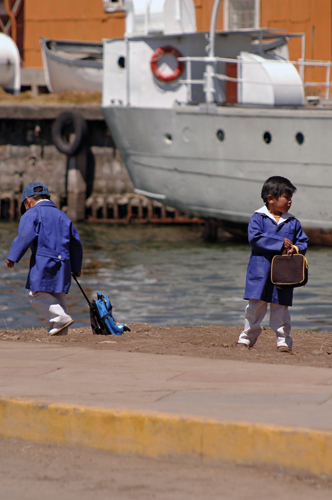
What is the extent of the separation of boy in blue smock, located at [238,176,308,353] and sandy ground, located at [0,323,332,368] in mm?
325

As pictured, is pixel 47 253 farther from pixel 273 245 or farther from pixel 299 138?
pixel 299 138

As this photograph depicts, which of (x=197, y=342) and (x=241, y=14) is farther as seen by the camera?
(x=241, y=14)

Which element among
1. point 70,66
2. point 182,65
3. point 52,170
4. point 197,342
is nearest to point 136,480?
point 197,342

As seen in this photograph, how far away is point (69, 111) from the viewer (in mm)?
21859

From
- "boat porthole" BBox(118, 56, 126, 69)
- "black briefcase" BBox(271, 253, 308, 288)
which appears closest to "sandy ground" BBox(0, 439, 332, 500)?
"black briefcase" BBox(271, 253, 308, 288)

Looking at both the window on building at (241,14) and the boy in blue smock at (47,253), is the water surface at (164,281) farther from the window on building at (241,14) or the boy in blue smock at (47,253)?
the window on building at (241,14)

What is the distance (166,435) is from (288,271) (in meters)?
2.34

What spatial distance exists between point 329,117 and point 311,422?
1307 centimetres

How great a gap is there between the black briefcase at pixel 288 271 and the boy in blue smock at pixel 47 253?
1.97 m

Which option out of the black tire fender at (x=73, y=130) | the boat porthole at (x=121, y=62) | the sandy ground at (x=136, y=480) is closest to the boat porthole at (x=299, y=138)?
the boat porthole at (x=121, y=62)

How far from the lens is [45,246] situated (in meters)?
6.84

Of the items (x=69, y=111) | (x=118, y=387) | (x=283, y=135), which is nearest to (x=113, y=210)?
(x=69, y=111)

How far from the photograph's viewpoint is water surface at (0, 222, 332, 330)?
1073cm

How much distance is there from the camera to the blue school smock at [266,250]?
595 centimetres
